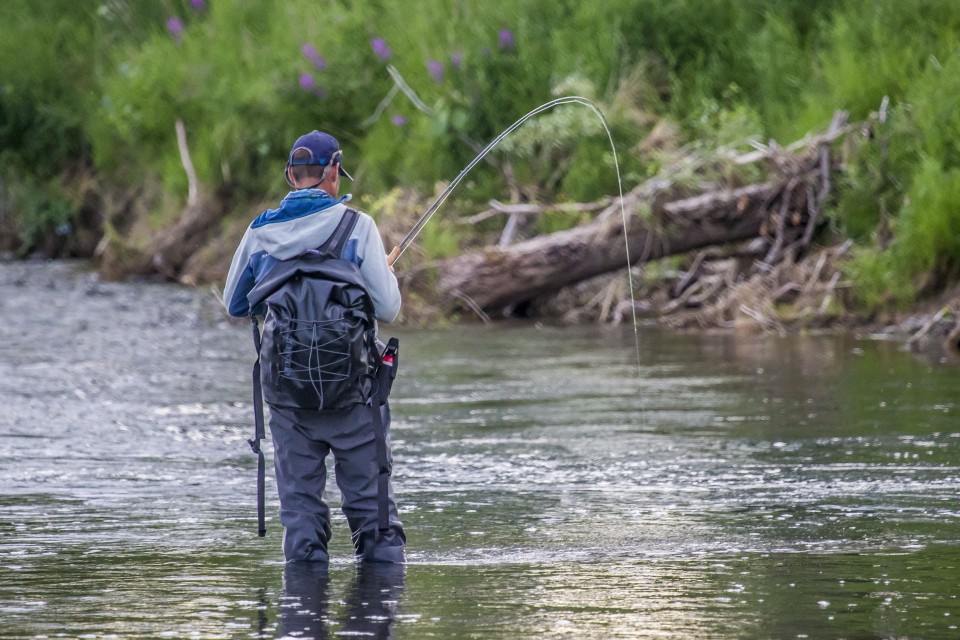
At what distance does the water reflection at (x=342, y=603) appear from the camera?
4875 mm

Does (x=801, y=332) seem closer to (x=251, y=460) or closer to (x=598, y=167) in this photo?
(x=598, y=167)

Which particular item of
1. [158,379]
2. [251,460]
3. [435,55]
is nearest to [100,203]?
[435,55]

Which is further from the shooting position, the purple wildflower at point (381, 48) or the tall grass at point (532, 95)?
the purple wildflower at point (381, 48)

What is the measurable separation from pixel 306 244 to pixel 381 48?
15.9 metres

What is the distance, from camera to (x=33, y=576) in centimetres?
566

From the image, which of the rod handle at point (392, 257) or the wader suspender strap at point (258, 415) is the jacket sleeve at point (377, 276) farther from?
the wader suspender strap at point (258, 415)

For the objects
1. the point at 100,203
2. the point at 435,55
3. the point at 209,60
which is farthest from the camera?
the point at 100,203

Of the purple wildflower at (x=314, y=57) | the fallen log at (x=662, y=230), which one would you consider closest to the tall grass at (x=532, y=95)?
the purple wildflower at (x=314, y=57)

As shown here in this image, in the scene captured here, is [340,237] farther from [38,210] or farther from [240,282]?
[38,210]

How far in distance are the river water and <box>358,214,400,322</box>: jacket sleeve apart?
869 mm

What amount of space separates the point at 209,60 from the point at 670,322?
40.2 feet

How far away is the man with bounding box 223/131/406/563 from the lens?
5430 mm

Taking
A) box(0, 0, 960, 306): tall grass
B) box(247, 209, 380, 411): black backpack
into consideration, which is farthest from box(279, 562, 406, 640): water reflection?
box(0, 0, 960, 306): tall grass

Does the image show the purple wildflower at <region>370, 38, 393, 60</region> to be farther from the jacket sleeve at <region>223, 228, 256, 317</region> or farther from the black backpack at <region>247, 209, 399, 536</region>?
the black backpack at <region>247, 209, 399, 536</region>
